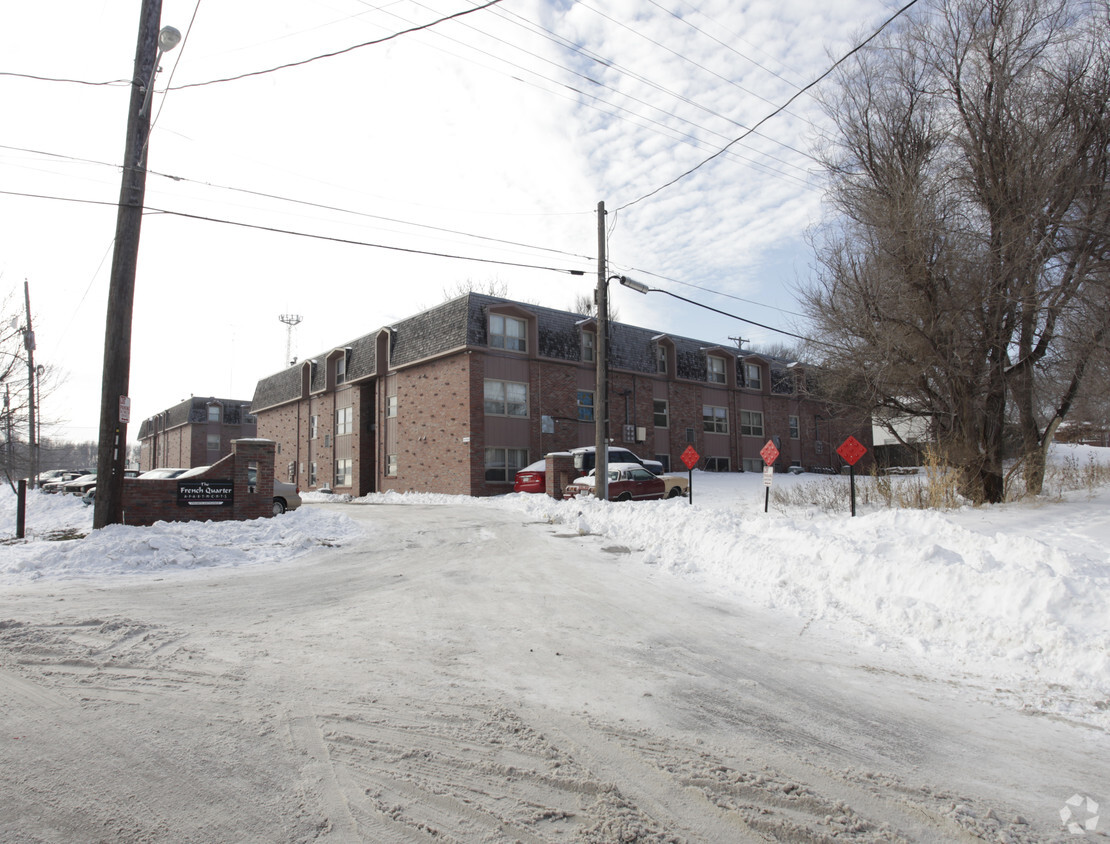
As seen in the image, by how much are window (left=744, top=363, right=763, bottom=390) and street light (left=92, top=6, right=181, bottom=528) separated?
115ft

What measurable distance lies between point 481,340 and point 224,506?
14532 millimetres

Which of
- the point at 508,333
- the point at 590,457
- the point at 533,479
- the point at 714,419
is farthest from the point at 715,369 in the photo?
the point at 533,479

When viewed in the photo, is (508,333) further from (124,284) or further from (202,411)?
(202,411)

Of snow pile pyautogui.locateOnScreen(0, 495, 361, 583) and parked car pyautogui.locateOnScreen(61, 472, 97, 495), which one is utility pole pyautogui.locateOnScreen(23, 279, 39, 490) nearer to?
parked car pyautogui.locateOnScreen(61, 472, 97, 495)

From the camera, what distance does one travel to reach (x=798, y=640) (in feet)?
20.9

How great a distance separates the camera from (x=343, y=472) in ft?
117

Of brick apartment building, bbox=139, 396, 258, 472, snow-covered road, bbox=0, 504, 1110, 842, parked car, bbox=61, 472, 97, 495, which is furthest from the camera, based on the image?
brick apartment building, bbox=139, 396, 258, 472

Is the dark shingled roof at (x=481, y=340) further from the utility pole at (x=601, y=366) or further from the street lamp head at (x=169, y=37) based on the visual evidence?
the street lamp head at (x=169, y=37)

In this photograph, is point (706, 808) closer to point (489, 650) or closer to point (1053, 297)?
point (489, 650)

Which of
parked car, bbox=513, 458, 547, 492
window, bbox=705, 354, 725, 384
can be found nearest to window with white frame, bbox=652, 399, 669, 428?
Result: window, bbox=705, 354, 725, 384

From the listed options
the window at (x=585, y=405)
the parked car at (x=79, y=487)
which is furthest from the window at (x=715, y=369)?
the parked car at (x=79, y=487)

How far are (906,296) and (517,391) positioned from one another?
56.8 feet

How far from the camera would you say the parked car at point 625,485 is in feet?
65.5

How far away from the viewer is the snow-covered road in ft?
9.83
